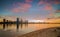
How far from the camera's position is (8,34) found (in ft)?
5.74

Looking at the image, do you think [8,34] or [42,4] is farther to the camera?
[42,4]

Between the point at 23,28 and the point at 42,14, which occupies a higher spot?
the point at 42,14

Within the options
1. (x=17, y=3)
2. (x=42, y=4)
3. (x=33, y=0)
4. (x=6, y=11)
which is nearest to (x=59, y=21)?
(x=42, y=4)

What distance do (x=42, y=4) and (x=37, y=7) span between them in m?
0.09

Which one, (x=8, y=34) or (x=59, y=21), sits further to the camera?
(x=59, y=21)

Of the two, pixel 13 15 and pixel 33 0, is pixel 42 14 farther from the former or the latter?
pixel 13 15

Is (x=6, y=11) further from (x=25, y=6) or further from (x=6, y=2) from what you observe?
(x=25, y=6)

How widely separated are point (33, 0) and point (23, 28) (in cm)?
44

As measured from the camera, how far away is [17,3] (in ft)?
6.03

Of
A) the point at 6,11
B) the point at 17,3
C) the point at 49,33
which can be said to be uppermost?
the point at 17,3

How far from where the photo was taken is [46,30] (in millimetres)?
1878

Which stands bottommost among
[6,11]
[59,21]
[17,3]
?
[59,21]

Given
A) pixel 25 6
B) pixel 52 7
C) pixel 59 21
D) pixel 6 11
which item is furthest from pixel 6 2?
pixel 59 21

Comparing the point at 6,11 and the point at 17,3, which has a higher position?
the point at 17,3
